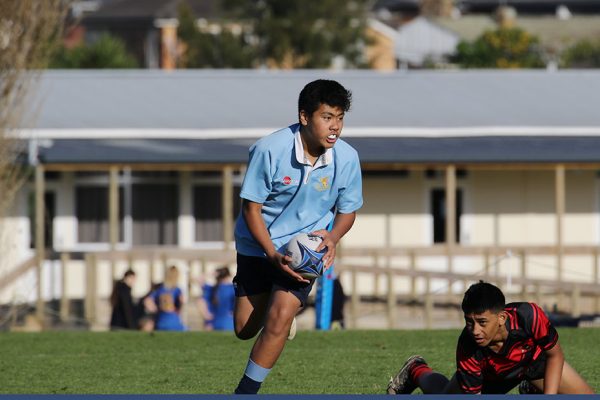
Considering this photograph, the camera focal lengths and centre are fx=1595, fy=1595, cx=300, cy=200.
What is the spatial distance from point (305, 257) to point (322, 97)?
90 cm

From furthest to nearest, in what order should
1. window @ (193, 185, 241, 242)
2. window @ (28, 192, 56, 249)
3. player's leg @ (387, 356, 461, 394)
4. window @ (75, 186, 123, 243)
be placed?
window @ (193, 185, 241, 242) < window @ (75, 186, 123, 243) < window @ (28, 192, 56, 249) < player's leg @ (387, 356, 461, 394)

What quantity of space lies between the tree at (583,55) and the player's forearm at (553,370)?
61.2 metres

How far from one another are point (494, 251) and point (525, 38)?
4052 centimetres

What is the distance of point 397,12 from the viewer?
9950 centimetres

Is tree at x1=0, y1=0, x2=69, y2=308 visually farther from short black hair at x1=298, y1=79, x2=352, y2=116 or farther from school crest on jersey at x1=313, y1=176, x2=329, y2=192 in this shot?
short black hair at x1=298, y1=79, x2=352, y2=116

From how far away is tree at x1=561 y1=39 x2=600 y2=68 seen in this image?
6938cm

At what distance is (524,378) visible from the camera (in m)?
9.26

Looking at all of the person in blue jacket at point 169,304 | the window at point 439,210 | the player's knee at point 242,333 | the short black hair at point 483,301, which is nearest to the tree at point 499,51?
the window at point 439,210

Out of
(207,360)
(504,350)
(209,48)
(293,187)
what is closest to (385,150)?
(207,360)

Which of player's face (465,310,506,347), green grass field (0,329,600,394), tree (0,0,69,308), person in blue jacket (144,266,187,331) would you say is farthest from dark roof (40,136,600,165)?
player's face (465,310,506,347)

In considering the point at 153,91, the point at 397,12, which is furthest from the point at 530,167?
the point at 397,12

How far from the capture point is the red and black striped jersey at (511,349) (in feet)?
29.4

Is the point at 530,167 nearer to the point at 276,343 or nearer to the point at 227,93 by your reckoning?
the point at 227,93

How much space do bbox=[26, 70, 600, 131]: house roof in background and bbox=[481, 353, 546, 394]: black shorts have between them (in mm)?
17647
